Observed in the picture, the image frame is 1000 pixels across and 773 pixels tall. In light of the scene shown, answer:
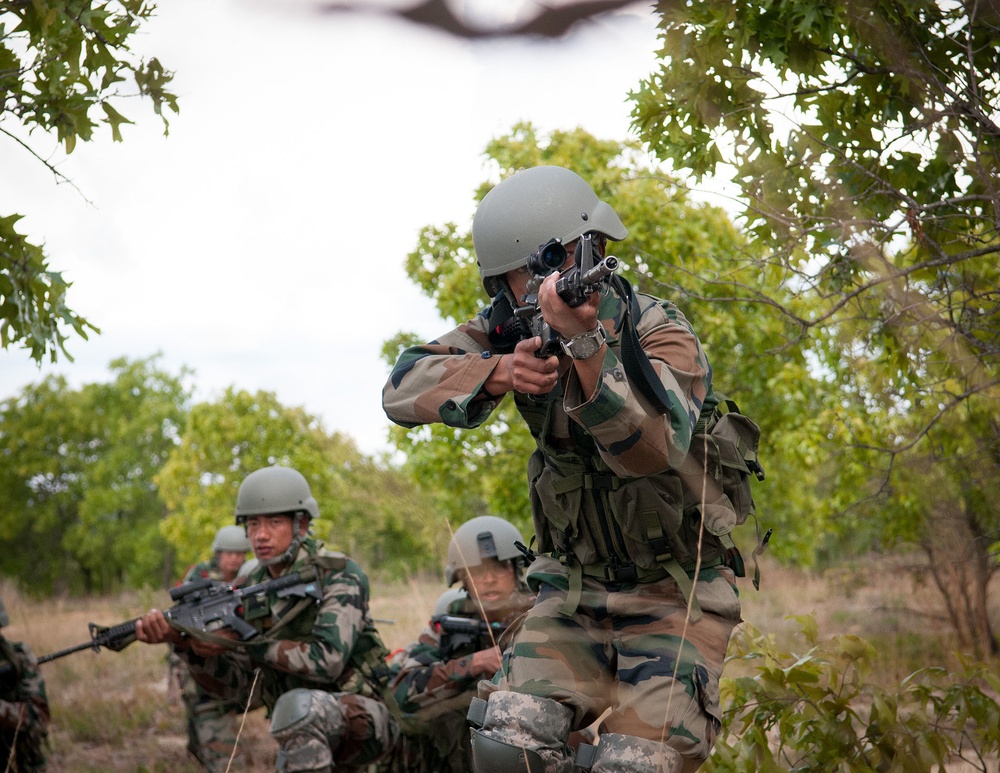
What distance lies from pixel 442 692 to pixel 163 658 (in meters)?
6.35

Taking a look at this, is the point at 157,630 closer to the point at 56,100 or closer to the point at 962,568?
the point at 56,100

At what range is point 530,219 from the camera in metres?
3.33

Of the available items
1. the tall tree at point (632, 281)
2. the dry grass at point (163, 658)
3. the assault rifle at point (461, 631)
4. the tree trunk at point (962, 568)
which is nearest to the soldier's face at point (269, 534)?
the assault rifle at point (461, 631)

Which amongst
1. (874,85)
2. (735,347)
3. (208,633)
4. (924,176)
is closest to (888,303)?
(924,176)

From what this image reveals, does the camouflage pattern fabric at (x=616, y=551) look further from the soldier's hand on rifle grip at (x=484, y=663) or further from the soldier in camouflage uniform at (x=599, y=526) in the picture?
the soldier's hand on rifle grip at (x=484, y=663)

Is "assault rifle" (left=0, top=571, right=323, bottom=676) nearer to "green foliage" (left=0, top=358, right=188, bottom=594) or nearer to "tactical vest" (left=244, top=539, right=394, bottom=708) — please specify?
"tactical vest" (left=244, top=539, right=394, bottom=708)

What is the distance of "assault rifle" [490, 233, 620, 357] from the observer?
255 cm

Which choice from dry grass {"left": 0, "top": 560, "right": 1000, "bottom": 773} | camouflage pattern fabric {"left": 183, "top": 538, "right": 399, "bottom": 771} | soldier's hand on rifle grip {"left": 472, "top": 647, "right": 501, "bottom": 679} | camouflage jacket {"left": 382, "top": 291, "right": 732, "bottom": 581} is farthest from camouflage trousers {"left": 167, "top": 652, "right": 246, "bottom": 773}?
camouflage jacket {"left": 382, "top": 291, "right": 732, "bottom": 581}

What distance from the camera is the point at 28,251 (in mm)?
4570

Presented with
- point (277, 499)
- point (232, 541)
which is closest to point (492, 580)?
point (277, 499)

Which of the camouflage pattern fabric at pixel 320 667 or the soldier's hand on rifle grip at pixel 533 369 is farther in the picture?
the camouflage pattern fabric at pixel 320 667

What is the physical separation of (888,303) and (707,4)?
62.2 inches

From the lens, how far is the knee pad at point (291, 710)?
5.38 metres

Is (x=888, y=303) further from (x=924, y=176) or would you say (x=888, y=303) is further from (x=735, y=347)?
(x=735, y=347)
